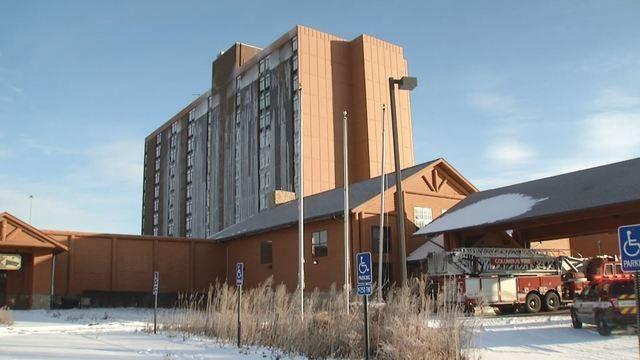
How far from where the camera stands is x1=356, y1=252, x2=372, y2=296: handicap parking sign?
39.5 feet

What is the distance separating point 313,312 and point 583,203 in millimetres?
14756

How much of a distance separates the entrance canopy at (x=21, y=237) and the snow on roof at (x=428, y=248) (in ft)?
62.2

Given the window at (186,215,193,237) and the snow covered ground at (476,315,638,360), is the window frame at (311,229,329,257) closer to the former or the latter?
the snow covered ground at (476,315,638,360)

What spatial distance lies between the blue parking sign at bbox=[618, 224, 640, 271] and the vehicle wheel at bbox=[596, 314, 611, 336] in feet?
32.6

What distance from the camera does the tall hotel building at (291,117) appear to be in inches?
2680

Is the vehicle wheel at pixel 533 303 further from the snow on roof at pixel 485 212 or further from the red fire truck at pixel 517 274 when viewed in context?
the snow on roof at pixel 485 212

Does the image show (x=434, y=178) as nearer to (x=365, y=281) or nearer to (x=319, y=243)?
(x=319, y=243)

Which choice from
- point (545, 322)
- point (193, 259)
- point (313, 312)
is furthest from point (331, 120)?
point (313, 312)

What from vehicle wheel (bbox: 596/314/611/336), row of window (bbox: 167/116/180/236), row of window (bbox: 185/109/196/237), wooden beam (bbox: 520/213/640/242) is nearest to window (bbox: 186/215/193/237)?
row of window (bbox: 185/109/196/237)

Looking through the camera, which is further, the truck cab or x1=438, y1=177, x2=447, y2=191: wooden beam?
x1=438, y1=177, x2=447, y2=191: wooden beam

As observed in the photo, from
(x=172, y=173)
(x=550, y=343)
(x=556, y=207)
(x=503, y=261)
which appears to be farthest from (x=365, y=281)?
(x=172, y=173)

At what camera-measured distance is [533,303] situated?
2866cm

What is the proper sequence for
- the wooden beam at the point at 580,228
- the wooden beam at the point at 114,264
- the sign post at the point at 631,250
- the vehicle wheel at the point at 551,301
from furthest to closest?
the wooden beam at the point at 114,264
the vehicle wheel at the point at 551,301
the wooden beam at the point at 580,228
the sign post at the point at 631,250

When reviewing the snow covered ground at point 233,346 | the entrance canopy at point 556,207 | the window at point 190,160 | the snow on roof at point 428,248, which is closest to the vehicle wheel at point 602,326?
the snow covered ground at point 233,346
